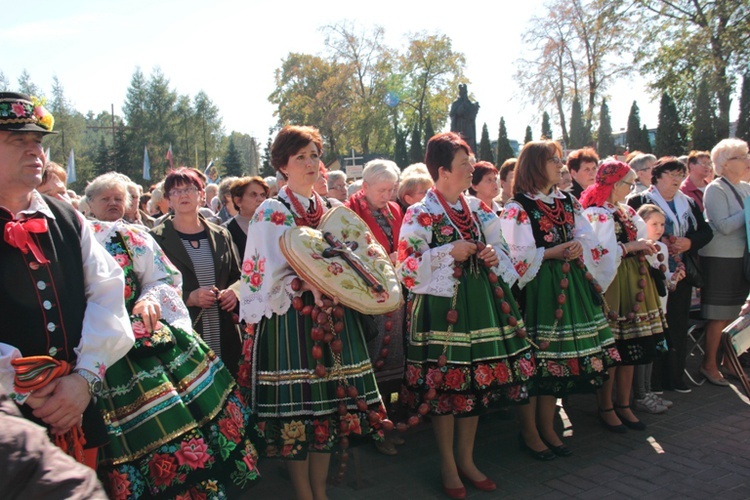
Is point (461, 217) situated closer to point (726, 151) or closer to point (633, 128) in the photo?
point (726, 151)

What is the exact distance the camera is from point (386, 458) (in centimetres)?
450

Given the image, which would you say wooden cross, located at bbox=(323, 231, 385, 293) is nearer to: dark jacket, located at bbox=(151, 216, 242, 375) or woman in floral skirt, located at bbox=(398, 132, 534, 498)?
woman in floral skirt, located at bbox=(398, 132, 534, 498)

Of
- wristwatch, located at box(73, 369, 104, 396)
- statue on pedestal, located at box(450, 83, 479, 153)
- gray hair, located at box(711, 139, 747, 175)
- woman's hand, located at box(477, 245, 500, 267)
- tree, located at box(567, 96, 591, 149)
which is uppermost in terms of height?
tree, located at box(567, 96, 591, 149)

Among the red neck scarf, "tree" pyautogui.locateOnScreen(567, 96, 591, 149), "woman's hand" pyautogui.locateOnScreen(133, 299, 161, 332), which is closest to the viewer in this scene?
"woman's hand" pyautogui.locateOnScreen(133, 299, 161, 332)

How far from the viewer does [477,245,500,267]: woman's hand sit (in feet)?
12.6

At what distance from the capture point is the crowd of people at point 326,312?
2340 mm

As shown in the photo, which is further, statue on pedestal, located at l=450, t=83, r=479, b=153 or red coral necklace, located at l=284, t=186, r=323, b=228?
statue on pedestal, located at l=450, t=83, r=479, b=153

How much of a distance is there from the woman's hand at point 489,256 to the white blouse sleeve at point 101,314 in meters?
2.07

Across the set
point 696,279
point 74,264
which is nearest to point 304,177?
point 74,264

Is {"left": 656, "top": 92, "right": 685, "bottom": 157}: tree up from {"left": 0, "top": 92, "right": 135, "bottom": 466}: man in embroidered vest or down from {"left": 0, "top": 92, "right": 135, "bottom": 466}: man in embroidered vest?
up

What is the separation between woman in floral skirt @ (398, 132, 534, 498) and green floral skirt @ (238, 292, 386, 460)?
511 millimetres

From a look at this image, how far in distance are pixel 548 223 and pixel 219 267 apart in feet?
7.37

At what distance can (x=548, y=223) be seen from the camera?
4422 mm

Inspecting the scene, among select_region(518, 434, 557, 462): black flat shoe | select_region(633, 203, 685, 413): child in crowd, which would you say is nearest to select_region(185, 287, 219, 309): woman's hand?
select_region(518, 434, 557, 462): black flat shoe
